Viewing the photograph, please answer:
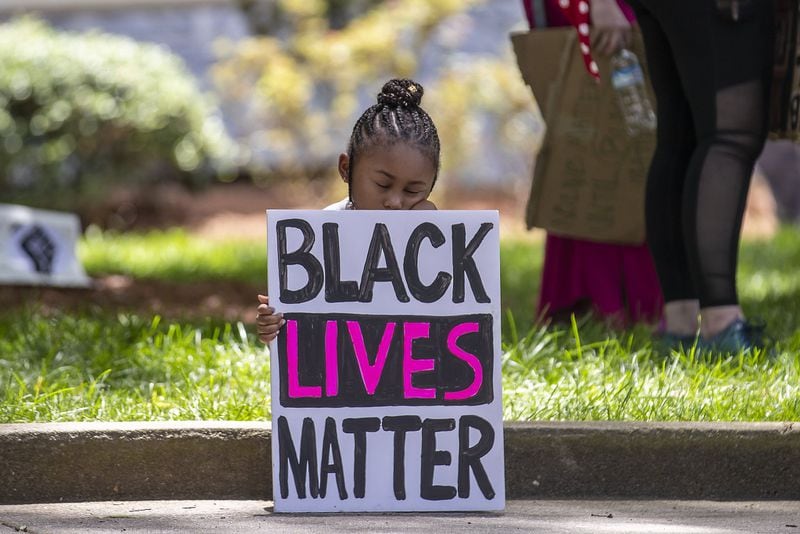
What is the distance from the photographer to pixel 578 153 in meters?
5.27

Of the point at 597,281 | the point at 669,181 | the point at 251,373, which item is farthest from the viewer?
the point at 597,281

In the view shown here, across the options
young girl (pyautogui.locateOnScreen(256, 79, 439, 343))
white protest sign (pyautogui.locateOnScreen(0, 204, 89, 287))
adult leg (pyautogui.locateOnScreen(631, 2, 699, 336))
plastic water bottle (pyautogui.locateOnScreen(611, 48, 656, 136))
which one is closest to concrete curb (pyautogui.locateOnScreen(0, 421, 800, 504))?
young girl (pyautogui.locateOnScreen(256, 79, 439, 343))

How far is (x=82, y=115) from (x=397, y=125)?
250 inches

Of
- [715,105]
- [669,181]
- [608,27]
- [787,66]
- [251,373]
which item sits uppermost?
[608,27]

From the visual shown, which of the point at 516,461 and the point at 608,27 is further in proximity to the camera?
the point at 608,27

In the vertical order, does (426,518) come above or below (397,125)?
below

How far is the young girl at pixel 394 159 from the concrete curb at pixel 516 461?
17.5 inches

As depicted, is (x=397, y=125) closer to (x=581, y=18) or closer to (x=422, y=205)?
(x=422, y=205)

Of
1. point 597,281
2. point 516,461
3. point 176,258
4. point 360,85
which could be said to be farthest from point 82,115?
A: point 516,461

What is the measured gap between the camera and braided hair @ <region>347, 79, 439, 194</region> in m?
3.73

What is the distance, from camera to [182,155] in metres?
10.4

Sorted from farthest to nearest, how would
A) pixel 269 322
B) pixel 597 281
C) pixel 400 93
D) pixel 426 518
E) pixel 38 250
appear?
1. pixel 38 250
2. pixel 597 281
3. pixel 400 93
4. pixel 269 322
5. pixel 426 518

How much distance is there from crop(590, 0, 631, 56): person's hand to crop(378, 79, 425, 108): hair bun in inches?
46.2

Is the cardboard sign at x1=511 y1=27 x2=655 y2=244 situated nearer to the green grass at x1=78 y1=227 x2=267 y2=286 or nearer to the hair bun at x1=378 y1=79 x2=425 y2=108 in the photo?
the hair bun at x1=378 y1=79 x2=425 y2=108
